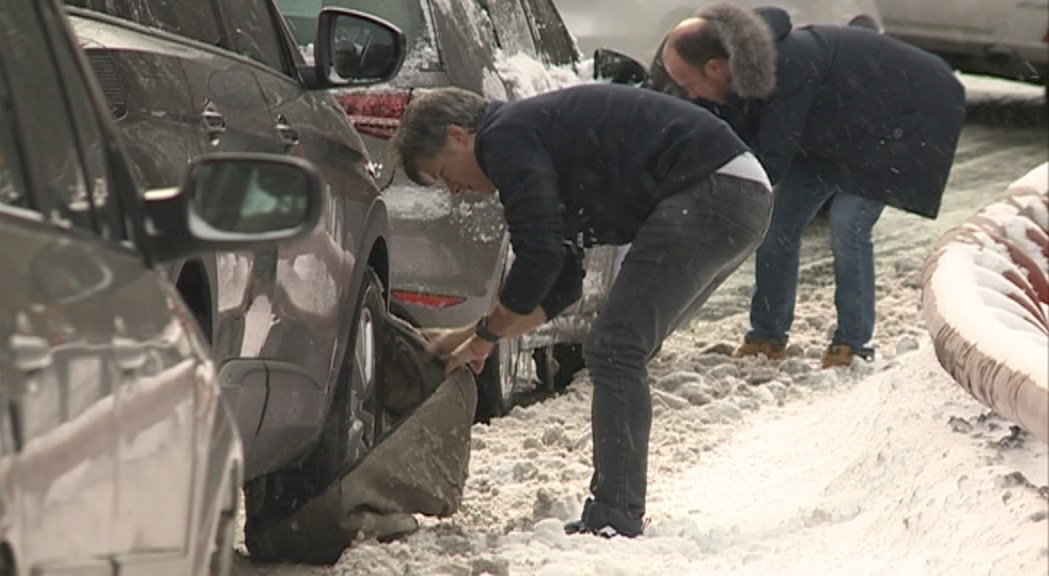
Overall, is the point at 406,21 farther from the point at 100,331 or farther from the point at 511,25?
the point at 100,331

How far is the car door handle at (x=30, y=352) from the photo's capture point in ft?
7.67

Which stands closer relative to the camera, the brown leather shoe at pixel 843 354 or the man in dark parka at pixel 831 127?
the man in dark parka at pixel 831 127

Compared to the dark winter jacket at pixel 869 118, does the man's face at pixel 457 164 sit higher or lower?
higher

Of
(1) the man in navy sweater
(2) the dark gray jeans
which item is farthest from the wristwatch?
(2) the dark gray jeans

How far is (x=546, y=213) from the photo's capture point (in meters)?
5.70

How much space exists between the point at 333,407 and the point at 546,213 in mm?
757

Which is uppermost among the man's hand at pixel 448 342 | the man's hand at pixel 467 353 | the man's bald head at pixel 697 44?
the man's bald head at pixel 697 44

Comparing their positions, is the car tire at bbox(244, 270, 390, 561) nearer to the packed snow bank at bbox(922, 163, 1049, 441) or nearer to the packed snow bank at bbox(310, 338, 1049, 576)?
the packed snow bank at bbox(310, 338, 1049, 576)

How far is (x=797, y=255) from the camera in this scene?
955cm

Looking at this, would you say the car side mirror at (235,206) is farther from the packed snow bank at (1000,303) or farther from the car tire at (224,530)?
the packed snow bank at (1000,303)

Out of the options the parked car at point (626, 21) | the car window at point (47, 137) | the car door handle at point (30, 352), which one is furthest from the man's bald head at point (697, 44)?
the car door handle at point (30, 352)

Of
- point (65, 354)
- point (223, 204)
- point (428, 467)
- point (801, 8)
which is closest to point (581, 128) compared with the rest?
point (428, 467)

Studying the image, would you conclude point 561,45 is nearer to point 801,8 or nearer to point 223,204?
point 801,8

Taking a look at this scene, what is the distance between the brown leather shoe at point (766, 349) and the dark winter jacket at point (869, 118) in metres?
0.86
